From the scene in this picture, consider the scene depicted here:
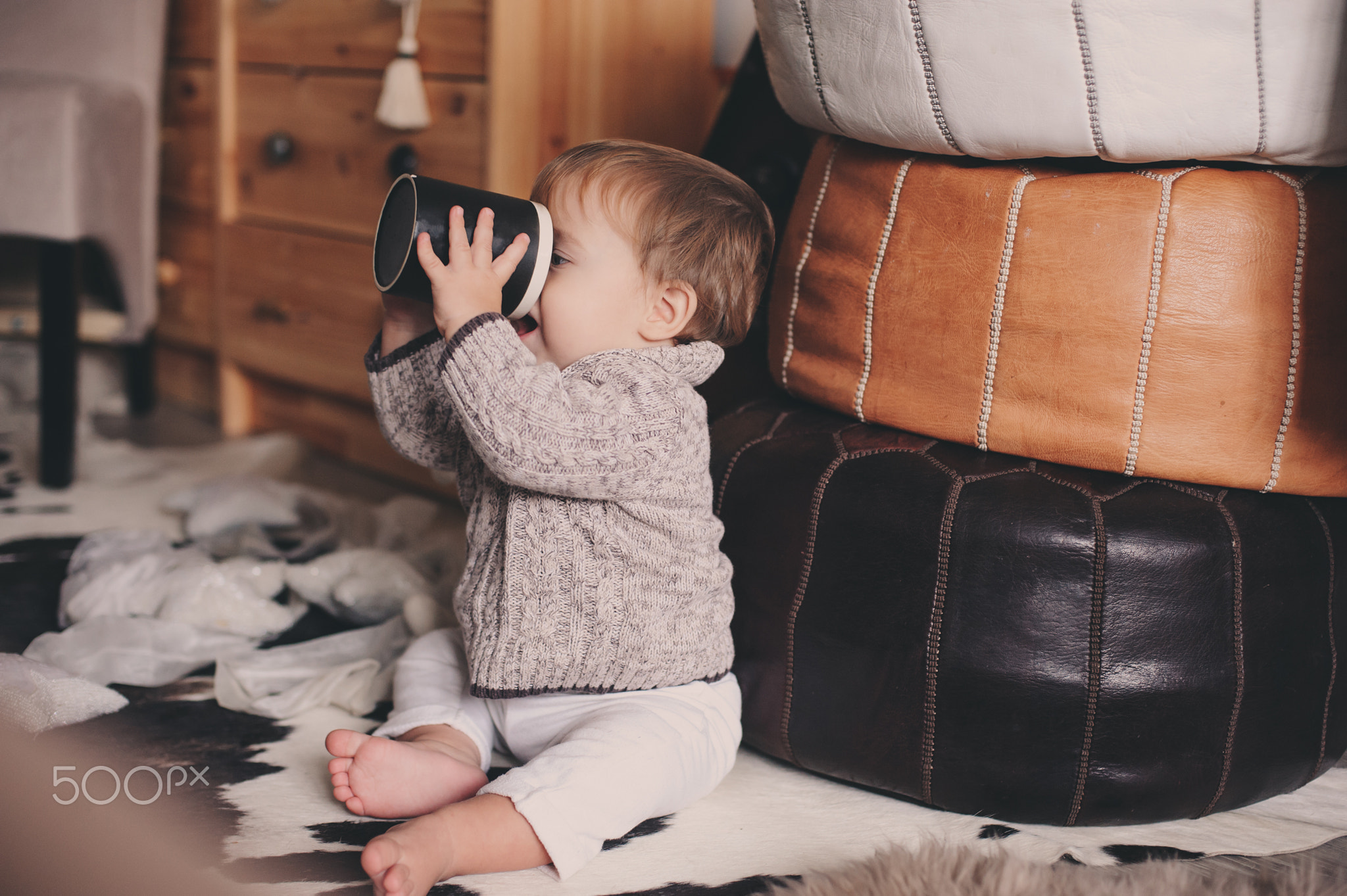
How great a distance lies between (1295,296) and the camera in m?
0.81

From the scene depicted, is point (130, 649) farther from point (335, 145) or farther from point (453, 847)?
point (335, 145)

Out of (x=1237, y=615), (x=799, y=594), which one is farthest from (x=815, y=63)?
(x=1237, y=615)

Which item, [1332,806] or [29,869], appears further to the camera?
[1332,806]

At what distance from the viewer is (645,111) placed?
162 cm

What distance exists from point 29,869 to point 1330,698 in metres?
0.94

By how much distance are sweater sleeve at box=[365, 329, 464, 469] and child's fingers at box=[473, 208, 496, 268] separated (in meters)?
0.13

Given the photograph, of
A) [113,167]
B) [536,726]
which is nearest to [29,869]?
[536,726]

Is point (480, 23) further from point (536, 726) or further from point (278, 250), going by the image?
point (536, 726)

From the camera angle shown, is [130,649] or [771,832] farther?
[130,649]

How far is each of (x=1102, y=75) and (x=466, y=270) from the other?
486 mm

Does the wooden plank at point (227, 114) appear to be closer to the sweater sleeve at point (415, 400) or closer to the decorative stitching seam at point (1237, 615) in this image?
the sweater sleeve at point (415, 400)

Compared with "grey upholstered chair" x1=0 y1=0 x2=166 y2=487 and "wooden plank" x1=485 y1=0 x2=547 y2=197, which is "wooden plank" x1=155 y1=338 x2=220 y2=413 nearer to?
"grey upholstered chair" x1=0 y1=0 x2=166 y2=487

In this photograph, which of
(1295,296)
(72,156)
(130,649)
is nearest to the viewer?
(1295,296)

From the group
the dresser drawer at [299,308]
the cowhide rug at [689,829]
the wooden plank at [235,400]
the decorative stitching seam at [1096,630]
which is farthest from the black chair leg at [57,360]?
the decorative stitching seam at [1096,630]
